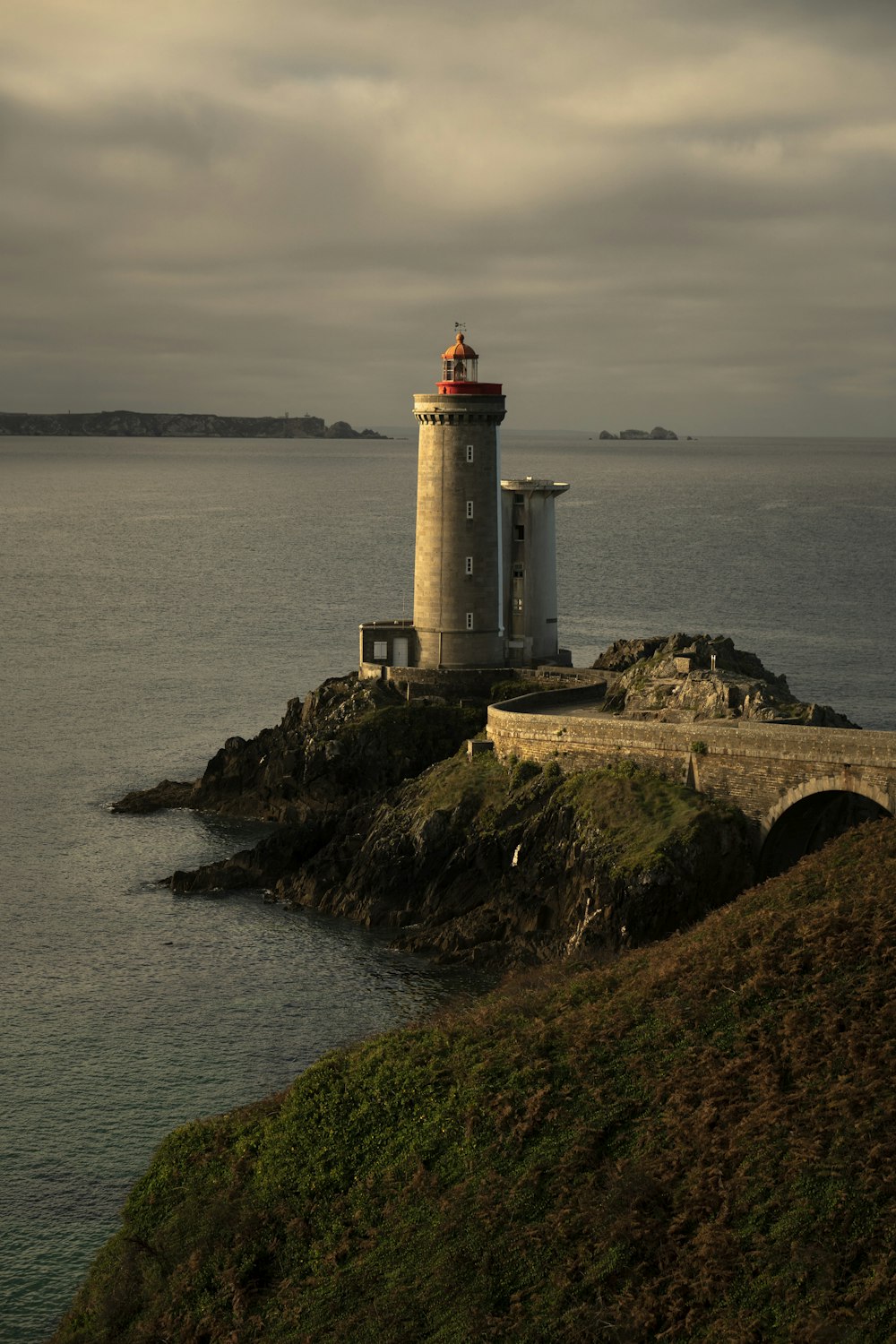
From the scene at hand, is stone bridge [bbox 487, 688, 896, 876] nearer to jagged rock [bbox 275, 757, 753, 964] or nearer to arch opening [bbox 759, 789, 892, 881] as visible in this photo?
arch opening [bbox 759, 789, 892, 881]

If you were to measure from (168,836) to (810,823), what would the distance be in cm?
2540

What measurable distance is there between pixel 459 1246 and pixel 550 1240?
165 centimetres

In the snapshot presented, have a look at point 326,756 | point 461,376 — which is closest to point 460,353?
point 461,376

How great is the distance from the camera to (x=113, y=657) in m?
102

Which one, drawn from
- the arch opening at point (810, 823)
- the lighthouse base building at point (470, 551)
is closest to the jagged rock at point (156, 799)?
the lighthouse base building at point (470, 551)

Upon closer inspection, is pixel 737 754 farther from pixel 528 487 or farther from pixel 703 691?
pixel 528 487

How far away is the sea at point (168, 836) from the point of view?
3697 centimetres

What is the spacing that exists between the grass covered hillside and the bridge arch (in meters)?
6.80

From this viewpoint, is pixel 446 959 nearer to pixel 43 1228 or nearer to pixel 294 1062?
pixel 294 1062

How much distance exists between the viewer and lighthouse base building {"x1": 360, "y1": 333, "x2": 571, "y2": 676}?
211 feet

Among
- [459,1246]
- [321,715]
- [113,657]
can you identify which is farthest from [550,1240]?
[113,657]

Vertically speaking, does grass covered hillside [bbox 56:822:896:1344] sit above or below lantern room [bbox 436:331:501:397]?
below

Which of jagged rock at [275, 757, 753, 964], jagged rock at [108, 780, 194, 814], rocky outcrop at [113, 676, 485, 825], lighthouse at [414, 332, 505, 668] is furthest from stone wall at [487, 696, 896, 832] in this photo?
jagged rock at [108, 780, 194, 814]

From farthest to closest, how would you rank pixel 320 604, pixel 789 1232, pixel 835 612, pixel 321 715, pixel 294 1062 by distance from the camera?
pixel 320 604
pixel 835 612
pixel 321 715
pixel 294 1062
pixel 789 1232
